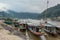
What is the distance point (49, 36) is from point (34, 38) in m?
5.08

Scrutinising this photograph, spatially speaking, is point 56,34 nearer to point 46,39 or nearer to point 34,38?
point 46,39

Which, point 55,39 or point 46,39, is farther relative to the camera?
point 55,39

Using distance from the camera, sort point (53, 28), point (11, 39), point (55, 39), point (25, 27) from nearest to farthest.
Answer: point (11, 39), point (55, 39), point (53, 28), point (25, 27)

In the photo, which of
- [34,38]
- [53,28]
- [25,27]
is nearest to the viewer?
[34,38]

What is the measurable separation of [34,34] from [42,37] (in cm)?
167

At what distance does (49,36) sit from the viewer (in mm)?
31750

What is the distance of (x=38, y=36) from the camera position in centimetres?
2798

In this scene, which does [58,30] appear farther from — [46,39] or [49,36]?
[46,39]

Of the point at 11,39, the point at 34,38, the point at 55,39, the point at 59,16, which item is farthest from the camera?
the point at 59,16

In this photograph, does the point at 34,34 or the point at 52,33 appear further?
the point at 52,33

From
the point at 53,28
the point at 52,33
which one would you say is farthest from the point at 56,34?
the point at 53,28

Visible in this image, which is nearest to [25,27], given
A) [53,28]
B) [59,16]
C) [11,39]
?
[53,28]

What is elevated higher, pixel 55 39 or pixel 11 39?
pixel 11 39

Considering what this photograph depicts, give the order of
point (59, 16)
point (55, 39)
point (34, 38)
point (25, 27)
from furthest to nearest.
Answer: point (59, 16) < point (25, 27) < point (55, 39) < point (34, 38)
